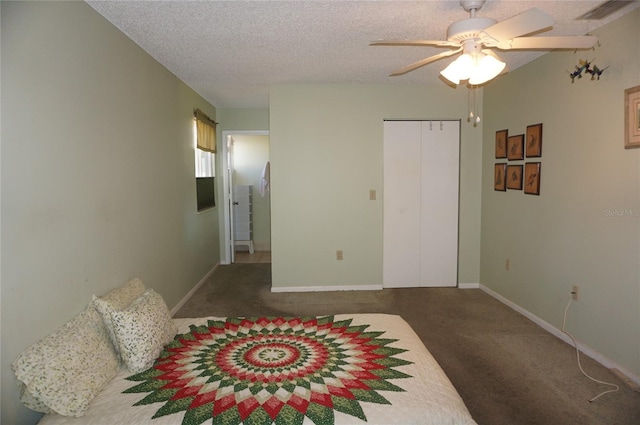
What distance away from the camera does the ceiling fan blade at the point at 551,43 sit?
7.43ft

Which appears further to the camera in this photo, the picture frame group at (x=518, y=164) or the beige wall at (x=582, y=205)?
the picture frame group at (x=518, y=164)

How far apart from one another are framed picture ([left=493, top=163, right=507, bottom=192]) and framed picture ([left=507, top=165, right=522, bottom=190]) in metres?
Result: 0.08

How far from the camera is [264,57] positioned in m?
3.64

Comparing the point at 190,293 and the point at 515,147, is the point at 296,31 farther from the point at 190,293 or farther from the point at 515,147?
the point at 190,293

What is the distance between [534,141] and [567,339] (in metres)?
1.71

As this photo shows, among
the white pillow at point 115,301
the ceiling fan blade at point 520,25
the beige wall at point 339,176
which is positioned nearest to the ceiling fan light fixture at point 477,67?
the ceiling fan blade at point 520,25

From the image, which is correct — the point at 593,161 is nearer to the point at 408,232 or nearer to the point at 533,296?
the point at 533,296

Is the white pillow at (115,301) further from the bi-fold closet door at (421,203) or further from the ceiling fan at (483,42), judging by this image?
the bi-fold closet door at (421,203)

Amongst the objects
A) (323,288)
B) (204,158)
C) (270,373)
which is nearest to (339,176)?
(323,288)

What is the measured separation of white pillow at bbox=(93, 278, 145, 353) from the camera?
2.24m

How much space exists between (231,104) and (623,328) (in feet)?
16.7

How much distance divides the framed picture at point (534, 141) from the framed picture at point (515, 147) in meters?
0.11

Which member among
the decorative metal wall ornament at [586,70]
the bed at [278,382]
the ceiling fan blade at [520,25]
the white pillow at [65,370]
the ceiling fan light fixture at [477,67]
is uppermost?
the decorative metal wall ornament at [586,70]

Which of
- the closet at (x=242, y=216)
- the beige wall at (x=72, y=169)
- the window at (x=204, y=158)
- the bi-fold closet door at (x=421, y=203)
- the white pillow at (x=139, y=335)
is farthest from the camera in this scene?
the closet at (x=242, y=216)
